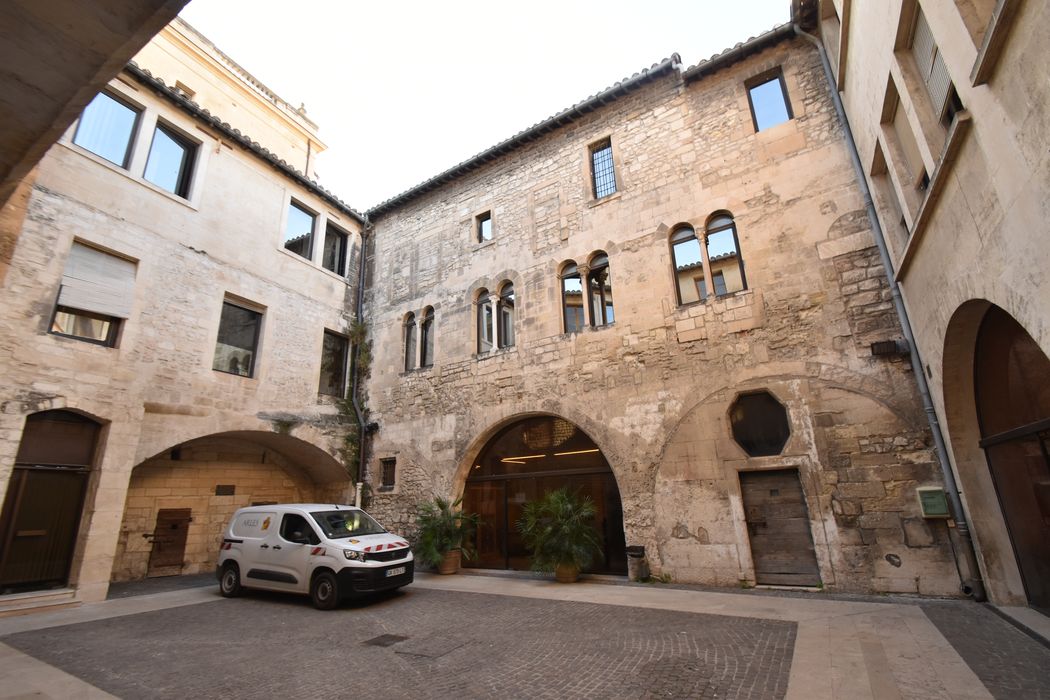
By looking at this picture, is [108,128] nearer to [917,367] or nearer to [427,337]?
[427,337]

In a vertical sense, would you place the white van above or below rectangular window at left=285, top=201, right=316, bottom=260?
below

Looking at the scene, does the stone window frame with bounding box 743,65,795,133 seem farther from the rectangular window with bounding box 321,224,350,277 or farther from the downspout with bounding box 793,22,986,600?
the rectangular window with bounding box 321,224,350,277

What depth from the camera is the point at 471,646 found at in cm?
509

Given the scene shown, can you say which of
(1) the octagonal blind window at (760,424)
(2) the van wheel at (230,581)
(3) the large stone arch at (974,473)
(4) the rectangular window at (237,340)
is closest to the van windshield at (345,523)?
(2) the van wheel at (230,581)

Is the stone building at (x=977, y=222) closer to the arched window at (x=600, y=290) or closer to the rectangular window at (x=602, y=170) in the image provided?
the rectangular window at (x=602, y=170)

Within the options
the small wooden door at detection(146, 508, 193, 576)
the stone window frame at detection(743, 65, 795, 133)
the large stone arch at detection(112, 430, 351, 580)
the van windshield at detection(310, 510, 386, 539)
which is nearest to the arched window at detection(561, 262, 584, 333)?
the stone window frame at detection(743, 65, 795, 133)

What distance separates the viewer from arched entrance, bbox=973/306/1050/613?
449 cm

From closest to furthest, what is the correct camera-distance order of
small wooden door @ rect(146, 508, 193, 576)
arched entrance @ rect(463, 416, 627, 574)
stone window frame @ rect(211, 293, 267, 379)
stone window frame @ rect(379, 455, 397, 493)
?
arched entrance @ rect(463, 416, 627, 574) < small wooden door @ rect(146, 508, 193, 576) < stone window frame @ rect(211, 293, 267, 379) < stone window frame @ rect(379, 455, 397, 493)

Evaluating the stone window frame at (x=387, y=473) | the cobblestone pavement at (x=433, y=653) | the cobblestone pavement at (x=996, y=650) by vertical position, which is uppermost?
the stone window frame at (x=387, y=473)

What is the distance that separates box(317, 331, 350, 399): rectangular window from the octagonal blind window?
10233 mm

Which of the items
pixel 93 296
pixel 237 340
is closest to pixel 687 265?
pixel 237 340

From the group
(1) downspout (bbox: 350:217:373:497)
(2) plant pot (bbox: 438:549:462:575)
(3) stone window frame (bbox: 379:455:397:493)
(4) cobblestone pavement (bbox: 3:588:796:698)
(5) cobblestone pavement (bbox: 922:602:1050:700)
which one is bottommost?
(4) cobblestone pavement (bbox: 3:588:796:698)

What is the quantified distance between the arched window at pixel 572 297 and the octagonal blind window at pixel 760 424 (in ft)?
12.6

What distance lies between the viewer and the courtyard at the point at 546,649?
3840 millimetres
